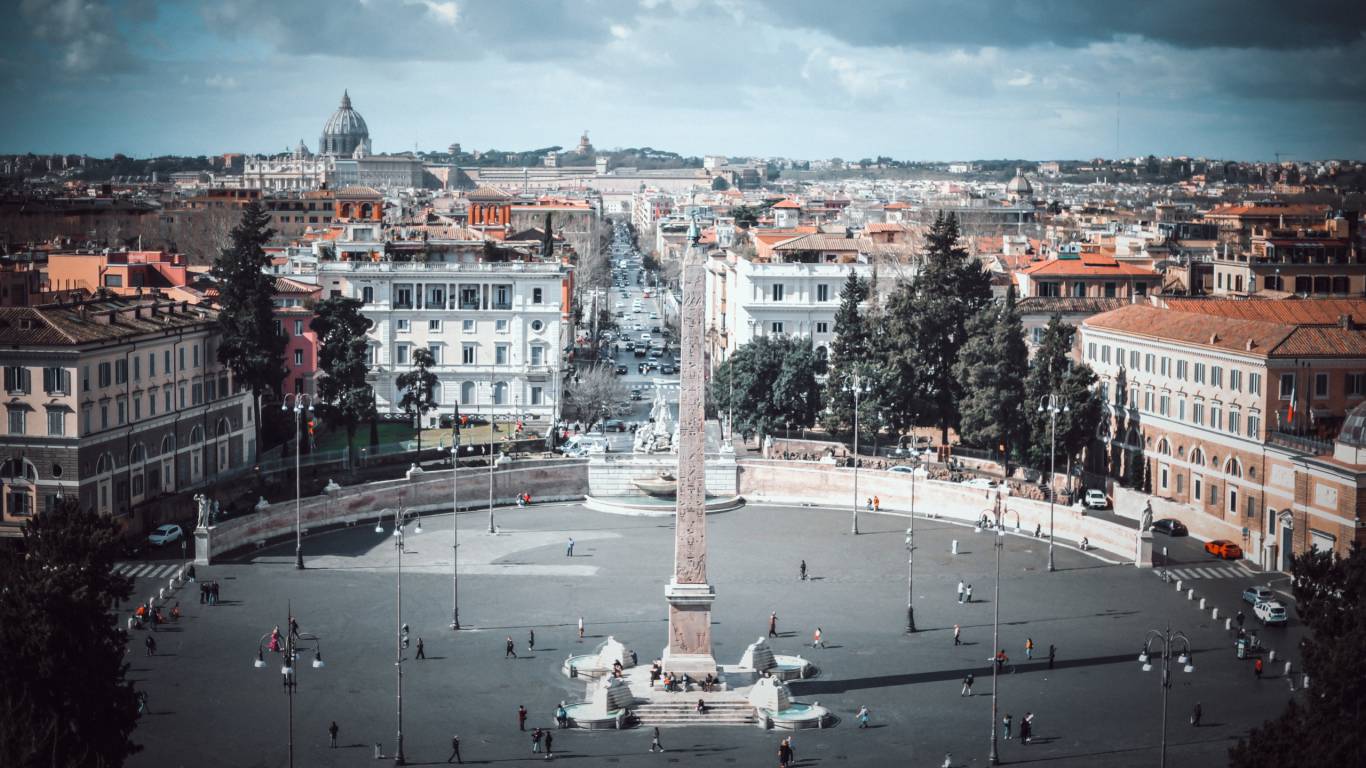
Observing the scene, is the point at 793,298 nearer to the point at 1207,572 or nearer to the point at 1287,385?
the point at 1287,385

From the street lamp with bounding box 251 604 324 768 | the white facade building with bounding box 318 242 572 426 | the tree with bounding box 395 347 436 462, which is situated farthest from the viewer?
the white facade building with bounding box 318 242 572 426

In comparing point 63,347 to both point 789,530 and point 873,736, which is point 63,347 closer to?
point 789,530

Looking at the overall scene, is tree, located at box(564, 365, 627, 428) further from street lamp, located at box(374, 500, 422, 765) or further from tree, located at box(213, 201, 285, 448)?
street lamp, located at box(374, 500, 422, 765)

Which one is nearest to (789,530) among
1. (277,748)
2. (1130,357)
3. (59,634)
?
(1130,357)

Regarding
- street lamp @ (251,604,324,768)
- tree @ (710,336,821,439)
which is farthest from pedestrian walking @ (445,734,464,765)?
tree @ (710,336,821,439)

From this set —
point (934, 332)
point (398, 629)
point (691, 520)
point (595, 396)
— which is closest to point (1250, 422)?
point (934, 332)

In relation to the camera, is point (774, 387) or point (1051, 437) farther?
point (774, 387)

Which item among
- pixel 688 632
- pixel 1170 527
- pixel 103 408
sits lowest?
pixel 1170 527
